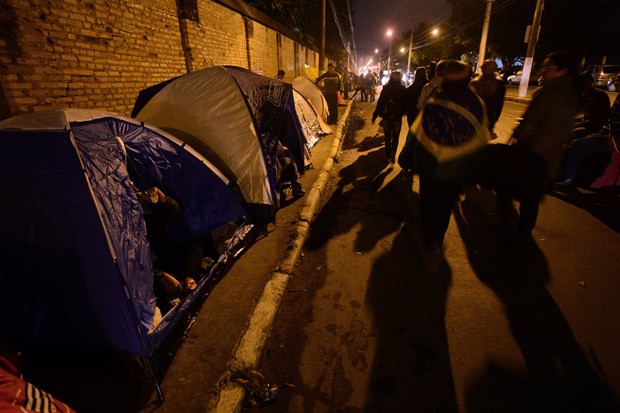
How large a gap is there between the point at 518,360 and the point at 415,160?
1.90 meters

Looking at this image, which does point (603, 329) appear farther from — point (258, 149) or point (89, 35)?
point (89, 35)

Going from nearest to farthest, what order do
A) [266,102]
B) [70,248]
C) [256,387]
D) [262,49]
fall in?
1. [70,248]
2. [256,387]
3. [266,102]
4. [262,49]

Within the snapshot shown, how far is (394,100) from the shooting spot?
656 centimetres

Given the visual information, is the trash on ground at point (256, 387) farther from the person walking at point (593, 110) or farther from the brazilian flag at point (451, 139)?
the person walking at point (593, 110)

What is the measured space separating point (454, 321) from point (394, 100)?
4899 millimetres

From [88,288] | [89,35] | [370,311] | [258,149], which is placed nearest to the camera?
[88,288]

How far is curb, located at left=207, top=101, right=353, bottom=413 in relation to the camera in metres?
2.22

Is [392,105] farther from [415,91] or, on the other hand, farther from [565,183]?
[565,183]

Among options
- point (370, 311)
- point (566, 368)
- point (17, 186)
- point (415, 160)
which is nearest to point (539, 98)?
point (415, 160)

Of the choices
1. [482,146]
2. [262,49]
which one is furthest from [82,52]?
[262,49]

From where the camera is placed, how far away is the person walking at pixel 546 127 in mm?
3242

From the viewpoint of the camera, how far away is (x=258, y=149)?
13.9 ft

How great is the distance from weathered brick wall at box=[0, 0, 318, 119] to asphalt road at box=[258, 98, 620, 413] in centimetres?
392

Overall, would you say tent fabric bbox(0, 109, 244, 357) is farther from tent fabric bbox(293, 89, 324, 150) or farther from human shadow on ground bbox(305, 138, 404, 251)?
tent fabric bbox(293, 89, 324, 150)
